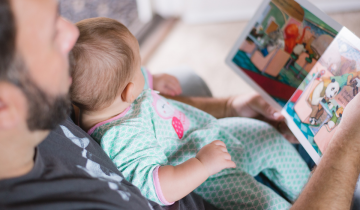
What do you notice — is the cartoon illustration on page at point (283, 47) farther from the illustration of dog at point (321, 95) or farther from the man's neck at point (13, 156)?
the man's neck at point (13, 156)

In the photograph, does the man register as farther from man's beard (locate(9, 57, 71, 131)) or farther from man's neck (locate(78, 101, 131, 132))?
man's neck (locate(78, 101, 131, 132))

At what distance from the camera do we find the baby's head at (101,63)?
72 cm

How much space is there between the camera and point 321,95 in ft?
2.87

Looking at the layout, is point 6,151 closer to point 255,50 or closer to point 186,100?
point 186,100

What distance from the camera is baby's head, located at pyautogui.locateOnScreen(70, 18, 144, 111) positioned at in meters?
0.72

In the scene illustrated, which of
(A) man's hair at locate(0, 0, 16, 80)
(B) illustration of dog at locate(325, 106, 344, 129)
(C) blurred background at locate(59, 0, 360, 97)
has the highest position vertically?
(B) illustration of dog at locate(325, 106, 344, 129)

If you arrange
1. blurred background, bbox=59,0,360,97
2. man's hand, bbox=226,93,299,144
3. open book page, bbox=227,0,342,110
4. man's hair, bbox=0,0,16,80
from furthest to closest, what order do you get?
blurred background, bbox=59,0,360,97, man's hand, bbox=226,93,299,144, open book page, bbox=227,0,342,110, man's hair, bbox=0,0,16,80

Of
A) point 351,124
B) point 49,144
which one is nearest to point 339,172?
point 351,124

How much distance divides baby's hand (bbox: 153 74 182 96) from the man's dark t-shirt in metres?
0.50

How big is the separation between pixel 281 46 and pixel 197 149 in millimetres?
514

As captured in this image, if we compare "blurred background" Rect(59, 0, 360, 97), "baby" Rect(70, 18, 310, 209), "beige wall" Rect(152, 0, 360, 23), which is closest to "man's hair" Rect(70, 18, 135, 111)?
"baby" Rect(70, 18, 310, 209)

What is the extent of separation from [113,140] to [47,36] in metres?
0.37

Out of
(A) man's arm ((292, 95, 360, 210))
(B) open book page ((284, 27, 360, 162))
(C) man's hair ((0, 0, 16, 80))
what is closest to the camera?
(C) man's hair ((0, 0, 16, 80))

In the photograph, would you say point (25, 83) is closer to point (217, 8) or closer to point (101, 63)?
point (101, 63)
